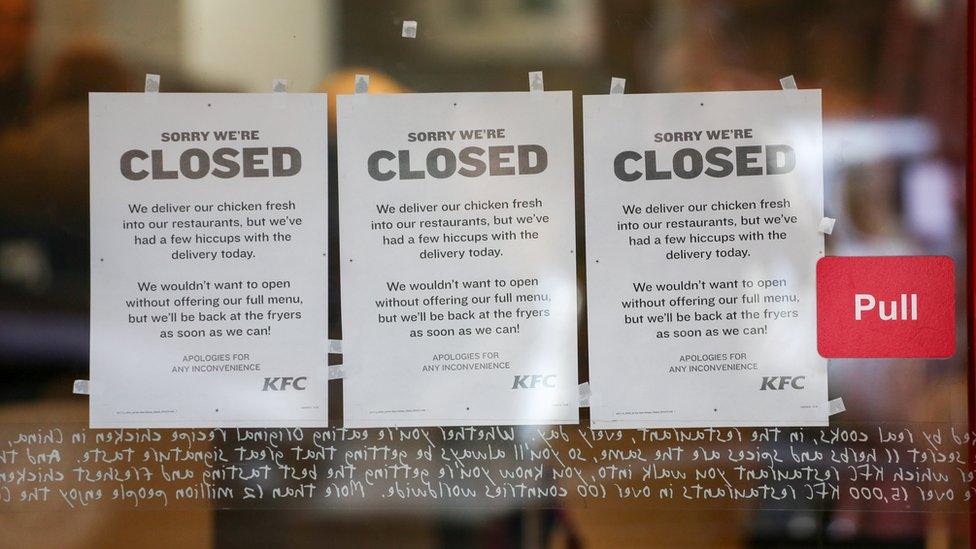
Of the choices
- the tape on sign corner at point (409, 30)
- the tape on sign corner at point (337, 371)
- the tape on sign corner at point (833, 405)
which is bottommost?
the tape on sign corner at point (833, 405)

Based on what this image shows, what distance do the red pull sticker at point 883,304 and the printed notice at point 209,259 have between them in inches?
57.2

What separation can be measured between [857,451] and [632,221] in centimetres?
93

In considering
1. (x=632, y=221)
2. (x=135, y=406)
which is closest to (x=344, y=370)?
(x=135, y=406)

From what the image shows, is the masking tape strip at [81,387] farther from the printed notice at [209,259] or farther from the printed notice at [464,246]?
the printed notice at [464,246]

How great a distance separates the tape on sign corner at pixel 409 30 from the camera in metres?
2.33

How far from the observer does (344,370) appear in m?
2.33

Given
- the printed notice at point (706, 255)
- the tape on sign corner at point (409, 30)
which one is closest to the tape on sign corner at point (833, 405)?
the printed notice at point (706, 255)

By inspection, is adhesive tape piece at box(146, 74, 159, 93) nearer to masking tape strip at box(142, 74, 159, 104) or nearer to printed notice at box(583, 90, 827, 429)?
masking tape strip at box(142, 74, 159, 104)

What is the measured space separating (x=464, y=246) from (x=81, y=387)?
46.8 inches

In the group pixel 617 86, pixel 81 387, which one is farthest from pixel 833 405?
pixel 81 387

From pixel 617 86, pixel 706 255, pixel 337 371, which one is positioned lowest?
pixel 337 371

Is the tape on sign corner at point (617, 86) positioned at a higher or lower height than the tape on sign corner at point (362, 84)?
lower

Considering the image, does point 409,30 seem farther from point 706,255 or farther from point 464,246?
point 706,255

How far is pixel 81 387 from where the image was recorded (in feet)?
7.67
